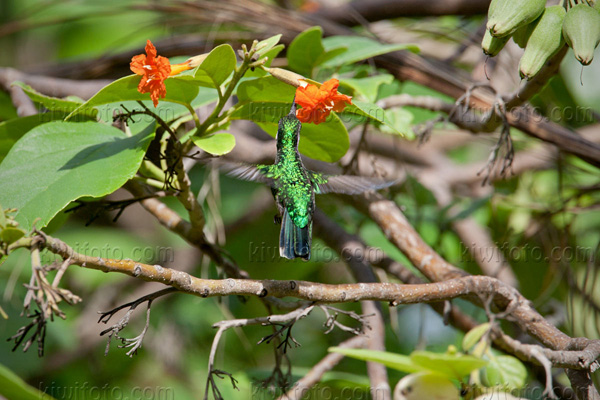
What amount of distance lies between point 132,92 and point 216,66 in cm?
17

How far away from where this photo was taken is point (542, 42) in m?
1.00

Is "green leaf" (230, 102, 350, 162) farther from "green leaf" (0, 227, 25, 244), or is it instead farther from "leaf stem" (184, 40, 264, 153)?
"green leaf" (0, 227, 25, 244)

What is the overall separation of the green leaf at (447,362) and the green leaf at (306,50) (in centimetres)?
95

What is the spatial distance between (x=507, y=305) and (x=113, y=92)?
848 mm

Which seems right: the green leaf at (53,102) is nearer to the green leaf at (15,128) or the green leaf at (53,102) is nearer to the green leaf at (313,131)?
the green leaf at (15,128)

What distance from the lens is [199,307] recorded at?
2.76 metres

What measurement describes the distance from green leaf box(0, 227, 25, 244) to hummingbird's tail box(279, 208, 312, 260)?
489 millimetres

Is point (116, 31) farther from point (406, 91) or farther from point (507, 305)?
point (507, 305)

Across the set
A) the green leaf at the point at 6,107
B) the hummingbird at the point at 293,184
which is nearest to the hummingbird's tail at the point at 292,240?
Result: the hummingbird at the point at 293,184

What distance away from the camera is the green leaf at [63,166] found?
3.30ft

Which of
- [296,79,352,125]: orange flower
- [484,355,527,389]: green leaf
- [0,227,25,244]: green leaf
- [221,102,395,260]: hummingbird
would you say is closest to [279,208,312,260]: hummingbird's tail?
[221,102,395,260]: hummingbird

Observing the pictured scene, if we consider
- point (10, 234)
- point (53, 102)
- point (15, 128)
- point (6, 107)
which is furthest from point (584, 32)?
point (6, 107)

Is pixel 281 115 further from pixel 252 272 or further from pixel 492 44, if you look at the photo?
pixel 252 272

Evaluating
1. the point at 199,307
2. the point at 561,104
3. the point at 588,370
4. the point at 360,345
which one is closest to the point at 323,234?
the point at 360,345
